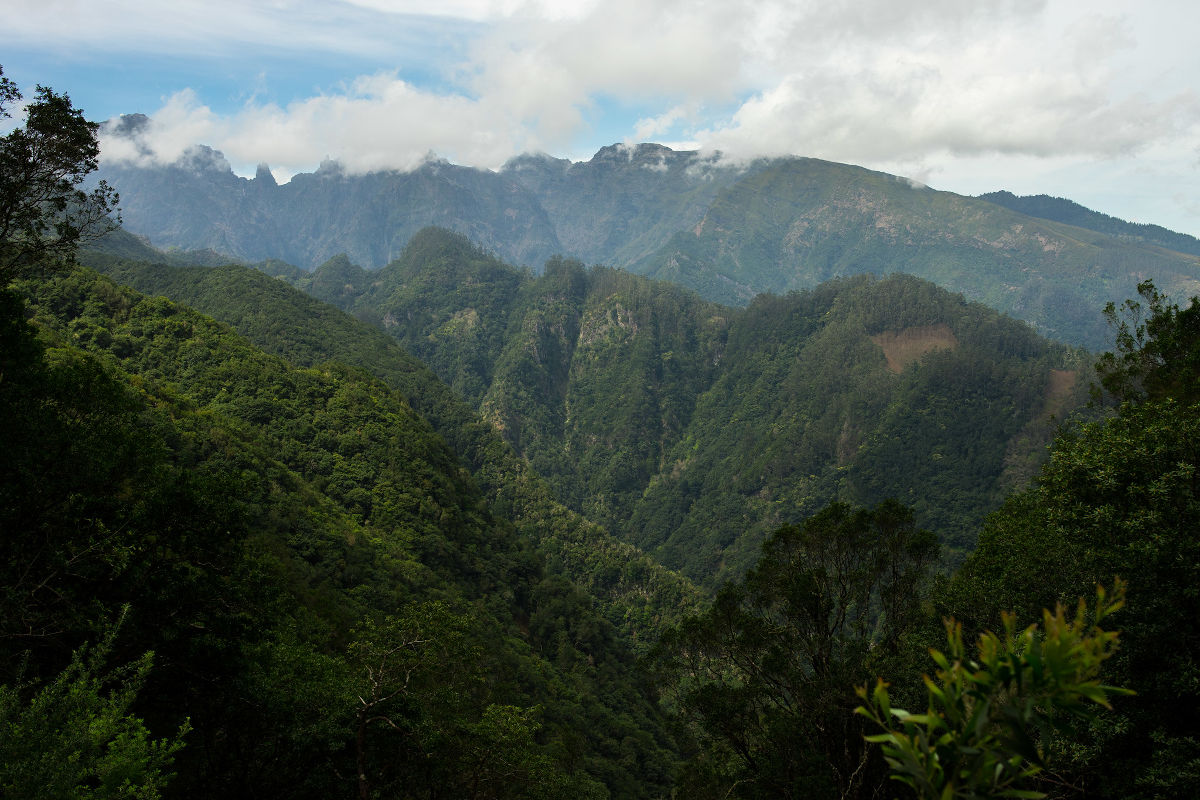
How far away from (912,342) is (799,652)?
190283 millimetres

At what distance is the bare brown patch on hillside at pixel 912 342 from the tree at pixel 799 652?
176m

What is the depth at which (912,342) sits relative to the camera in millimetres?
190750

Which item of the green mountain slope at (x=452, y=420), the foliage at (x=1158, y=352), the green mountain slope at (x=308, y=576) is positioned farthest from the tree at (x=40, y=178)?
the green mountain slope at (x=452, y=420)

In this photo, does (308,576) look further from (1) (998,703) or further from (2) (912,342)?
(2) (912,342)

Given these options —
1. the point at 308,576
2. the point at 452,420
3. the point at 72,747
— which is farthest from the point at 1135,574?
the point at 452,420

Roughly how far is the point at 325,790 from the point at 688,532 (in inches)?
6460

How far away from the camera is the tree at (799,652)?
20438 mm

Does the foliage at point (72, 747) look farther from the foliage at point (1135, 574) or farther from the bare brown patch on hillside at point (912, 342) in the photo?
the bare brown patch on hillside at point (912, 342)

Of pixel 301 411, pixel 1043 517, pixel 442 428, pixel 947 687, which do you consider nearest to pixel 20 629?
pixel 947 687

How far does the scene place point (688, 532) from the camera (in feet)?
576

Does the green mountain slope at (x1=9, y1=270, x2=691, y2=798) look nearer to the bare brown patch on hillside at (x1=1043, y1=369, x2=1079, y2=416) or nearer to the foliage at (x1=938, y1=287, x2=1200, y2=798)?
the foliage at (x1=938, y1=287, x2=1200, y2=798)

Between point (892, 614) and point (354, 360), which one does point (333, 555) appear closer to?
point (892, 614)

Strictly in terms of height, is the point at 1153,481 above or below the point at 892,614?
above

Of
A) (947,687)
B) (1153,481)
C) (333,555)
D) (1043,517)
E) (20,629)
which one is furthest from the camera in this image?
(333,555)
